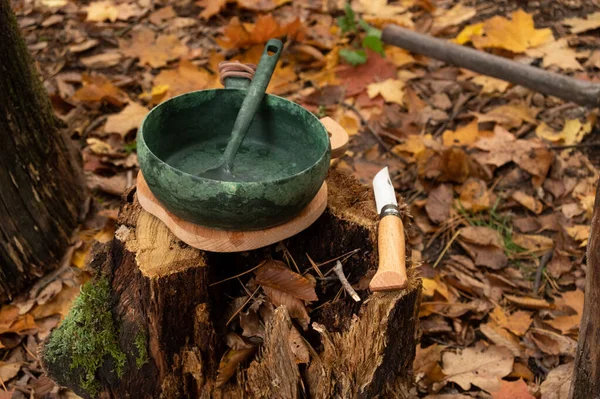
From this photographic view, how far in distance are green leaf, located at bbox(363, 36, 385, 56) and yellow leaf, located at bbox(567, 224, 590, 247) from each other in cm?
151

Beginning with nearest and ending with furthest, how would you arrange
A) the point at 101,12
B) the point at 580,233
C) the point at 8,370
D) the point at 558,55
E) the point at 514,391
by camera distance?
1. the point at 514,391
2. the point at 8,370
3. the point at 580,233
4. the point at 558,55
5. the point at 101,12

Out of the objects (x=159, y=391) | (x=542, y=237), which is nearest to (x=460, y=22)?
(x=542, y=237)

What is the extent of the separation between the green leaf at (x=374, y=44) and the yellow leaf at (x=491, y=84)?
1.87 feet

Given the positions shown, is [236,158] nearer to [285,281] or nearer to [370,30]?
[285,281]

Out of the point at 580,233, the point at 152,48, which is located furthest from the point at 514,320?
the point at 152,48

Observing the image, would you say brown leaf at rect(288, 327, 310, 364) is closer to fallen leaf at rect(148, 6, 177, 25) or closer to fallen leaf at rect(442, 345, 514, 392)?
fallen leaf at rect(442, 345, 514, 392)

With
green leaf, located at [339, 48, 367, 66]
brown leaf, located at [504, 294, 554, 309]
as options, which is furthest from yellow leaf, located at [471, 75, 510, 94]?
brown leaf, located at [504, 294, 554, 309]

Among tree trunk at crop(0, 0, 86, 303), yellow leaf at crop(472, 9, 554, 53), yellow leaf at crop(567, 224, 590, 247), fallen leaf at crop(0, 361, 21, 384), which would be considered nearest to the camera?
fallen leaf at crop(0, 361, 21, 384)

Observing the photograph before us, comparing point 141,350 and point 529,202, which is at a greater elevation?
point 141,350

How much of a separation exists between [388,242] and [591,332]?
57 cm

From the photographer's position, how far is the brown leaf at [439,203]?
2916 millimetres

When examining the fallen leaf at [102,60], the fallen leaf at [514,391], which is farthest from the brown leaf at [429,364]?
the fallen leaf at [102,60]

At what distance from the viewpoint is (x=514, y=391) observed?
2170 mm

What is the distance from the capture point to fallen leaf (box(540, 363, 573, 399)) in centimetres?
221
